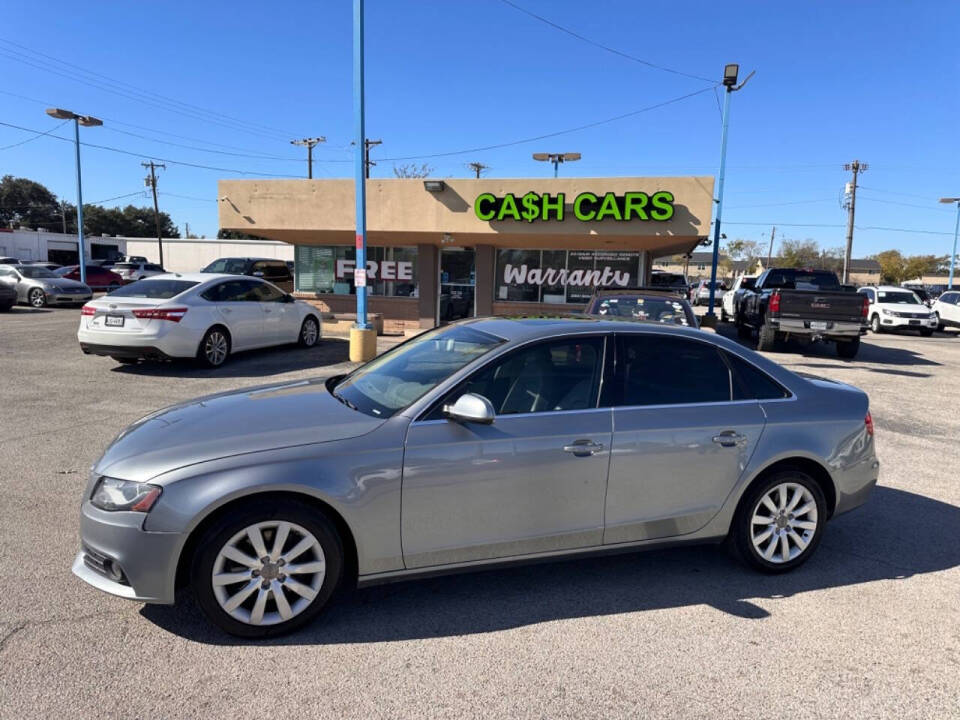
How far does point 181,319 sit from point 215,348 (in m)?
0.91

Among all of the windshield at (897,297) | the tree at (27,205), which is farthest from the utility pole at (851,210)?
the tree at (27,205)

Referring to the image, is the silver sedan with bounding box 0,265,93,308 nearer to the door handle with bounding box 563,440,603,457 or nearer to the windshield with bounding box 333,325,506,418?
the windshield with bounding box 333,325,506,418

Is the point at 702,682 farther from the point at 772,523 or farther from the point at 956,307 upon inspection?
the point at 956,307

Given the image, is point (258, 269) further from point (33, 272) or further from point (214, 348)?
point (214, 348)

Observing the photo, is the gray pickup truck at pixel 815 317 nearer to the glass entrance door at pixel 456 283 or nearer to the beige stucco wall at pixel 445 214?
the beige stucco wall at pixel 445 214

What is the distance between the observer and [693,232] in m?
13.8

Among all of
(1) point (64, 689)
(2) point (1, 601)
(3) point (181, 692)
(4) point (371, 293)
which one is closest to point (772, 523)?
(3) point (181, 692)

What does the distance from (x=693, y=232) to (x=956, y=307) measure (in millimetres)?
17959

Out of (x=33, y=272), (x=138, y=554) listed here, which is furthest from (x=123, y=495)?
(x=33, y=272)

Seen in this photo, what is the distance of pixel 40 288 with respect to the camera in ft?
73.9

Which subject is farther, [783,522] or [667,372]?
[783,522]

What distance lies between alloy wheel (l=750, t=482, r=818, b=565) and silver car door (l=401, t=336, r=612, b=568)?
110cm

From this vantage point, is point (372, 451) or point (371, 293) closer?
point (372, 451)

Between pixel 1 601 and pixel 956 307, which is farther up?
pixel 956 307
